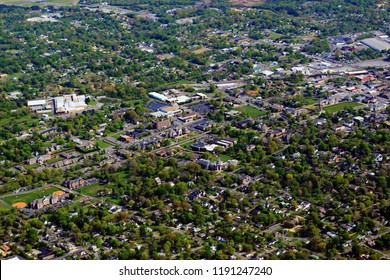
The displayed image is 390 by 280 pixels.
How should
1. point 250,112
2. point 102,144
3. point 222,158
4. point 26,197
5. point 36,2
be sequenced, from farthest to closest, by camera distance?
1. point 36,2
2. point 250,112
3. point 102,144
4. point 222,158
5. point 26,197

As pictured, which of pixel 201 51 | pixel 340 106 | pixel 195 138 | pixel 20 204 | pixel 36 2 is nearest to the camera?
pixel 20 204

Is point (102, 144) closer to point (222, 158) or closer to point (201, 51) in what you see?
point (222, 158)

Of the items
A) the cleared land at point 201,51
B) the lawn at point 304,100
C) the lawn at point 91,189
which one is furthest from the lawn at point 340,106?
the cleared land at point 201,51

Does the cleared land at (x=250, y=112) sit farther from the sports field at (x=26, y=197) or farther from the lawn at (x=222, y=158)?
the sports field at (x=26, y=197)

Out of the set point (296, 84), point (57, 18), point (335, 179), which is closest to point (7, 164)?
point (335, 179)

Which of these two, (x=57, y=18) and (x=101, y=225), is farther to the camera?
(x=57, y=18)

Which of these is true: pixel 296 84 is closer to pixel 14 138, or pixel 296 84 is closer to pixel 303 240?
pixel 14 138

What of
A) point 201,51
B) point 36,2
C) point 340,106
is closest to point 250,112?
point 340,106

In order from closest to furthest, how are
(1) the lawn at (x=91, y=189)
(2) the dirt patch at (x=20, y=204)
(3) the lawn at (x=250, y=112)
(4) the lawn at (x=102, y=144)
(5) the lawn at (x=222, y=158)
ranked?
(2) the dirt patch at (x=20, y=204) → (1) the lawn at (x=91, y=189) → (5) the lawn at (x=222, y=158) → (4) the lawn at (x=102, y=144) → (3) the lawn at (x=250, y=112)
